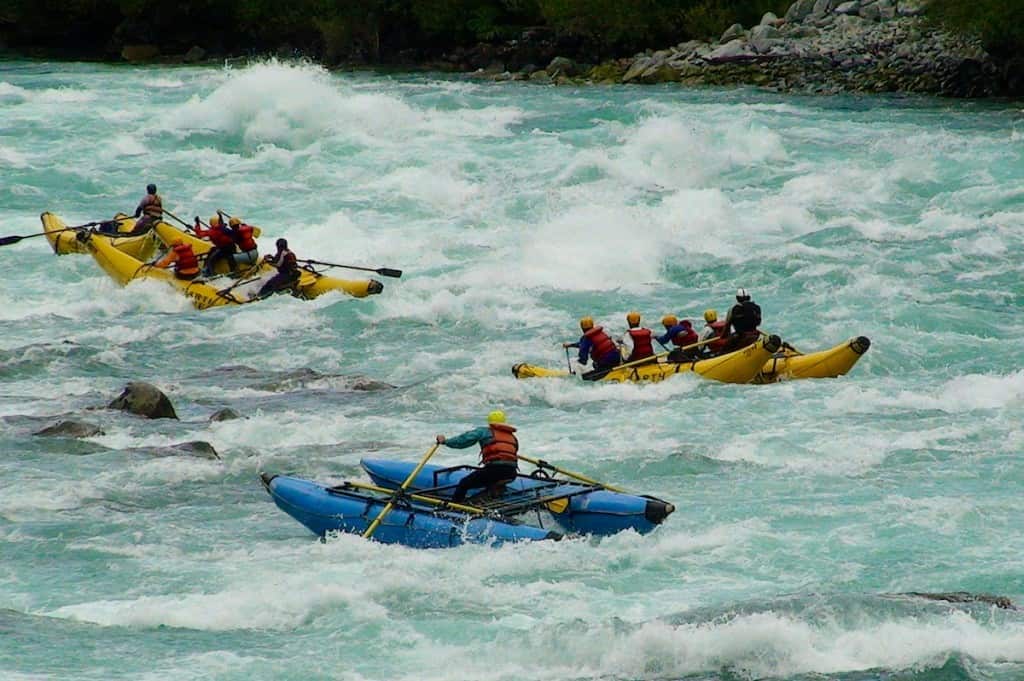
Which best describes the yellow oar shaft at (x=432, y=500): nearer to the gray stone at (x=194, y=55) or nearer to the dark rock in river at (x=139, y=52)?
the gray stone at (x=194, y=55)

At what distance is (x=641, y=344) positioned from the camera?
17312 mm

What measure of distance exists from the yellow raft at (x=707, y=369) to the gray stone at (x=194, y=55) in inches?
1240

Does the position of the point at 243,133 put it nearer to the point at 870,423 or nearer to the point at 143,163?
the point at 143,163

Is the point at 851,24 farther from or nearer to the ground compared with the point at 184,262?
farther from the ground

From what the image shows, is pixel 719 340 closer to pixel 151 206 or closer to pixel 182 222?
pixel 182 222

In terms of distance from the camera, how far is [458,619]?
424 inches

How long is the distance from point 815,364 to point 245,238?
804 cm

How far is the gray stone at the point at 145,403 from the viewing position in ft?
52.0

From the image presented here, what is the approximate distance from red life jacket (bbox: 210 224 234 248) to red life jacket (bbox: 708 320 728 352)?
6.98 m

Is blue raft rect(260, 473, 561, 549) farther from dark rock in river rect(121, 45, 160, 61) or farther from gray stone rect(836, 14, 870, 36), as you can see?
dark rock in river rect(121, 45, 160, 61)

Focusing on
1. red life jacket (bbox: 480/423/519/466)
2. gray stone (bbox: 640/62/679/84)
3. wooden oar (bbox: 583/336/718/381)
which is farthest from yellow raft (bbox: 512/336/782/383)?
gray stone (bbox: 640/62/679/84)

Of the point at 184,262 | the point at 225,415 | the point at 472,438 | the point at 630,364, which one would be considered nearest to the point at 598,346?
the point at 630,364

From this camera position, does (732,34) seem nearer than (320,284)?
No

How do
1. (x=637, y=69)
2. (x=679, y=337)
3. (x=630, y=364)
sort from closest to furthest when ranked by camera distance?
(x=630, y=364) → (x=679, y=337) → (x=637, y=69)
